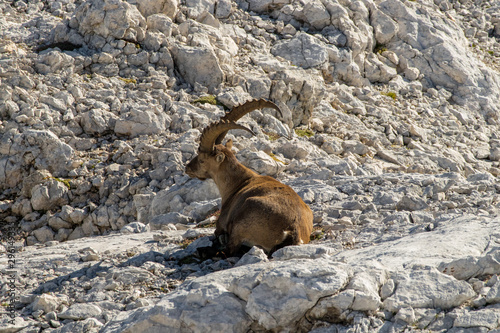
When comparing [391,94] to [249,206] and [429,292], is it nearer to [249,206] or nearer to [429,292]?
[249,206]

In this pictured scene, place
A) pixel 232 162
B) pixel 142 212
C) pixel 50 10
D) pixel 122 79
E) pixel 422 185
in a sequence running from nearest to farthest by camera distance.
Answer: pixel 232 162 < pixel 422 185 < pixel 142 212 < pixel 122 79 < pixel 50 10

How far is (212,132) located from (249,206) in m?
2.40

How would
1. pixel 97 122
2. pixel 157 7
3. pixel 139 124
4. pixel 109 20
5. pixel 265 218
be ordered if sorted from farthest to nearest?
1. pixel 157 7
2. pixel 109 20
3. pixel 139 124
4. pixel 97 122
5. pixel 265 218

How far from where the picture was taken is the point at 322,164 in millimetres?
13430

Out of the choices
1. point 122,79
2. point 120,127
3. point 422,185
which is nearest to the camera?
point 422,185

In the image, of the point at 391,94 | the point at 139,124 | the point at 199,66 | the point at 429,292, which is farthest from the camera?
the point at 391,94

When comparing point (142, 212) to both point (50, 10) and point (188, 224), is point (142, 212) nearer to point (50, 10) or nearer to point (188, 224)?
point (188, 224)

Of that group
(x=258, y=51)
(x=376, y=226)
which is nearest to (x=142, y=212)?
(x=376, y=226)

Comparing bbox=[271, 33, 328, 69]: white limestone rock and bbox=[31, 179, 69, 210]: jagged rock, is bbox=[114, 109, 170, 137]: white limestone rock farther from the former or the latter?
bbox=[271, 33, 328, 69]: white limestone rock

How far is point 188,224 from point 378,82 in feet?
44.6

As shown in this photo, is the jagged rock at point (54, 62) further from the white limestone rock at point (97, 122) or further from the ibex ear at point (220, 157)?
the ibex ear at point (220, 157)

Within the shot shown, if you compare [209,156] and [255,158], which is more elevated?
[209,156]

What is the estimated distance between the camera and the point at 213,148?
33.0ft

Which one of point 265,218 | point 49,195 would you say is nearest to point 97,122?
point 49,195
